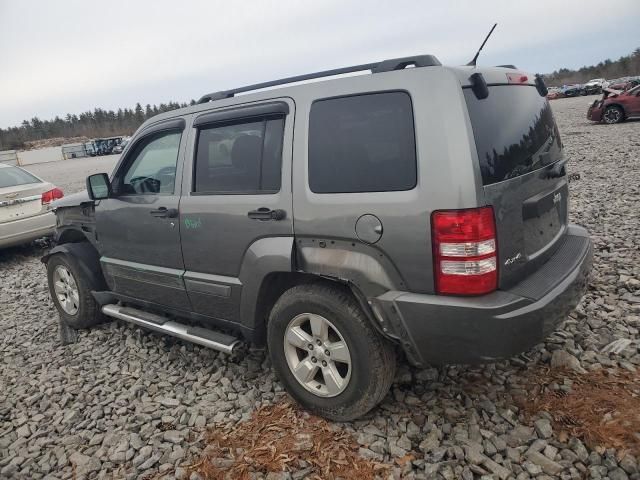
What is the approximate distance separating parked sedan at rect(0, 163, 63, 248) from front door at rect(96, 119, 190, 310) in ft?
11.9

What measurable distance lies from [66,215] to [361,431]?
11.9 ft

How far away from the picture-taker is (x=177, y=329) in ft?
11.6

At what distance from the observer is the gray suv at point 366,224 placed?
2.23m

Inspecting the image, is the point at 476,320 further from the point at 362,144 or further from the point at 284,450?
the point at 284,450

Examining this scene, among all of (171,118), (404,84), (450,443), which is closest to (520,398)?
(450,443)

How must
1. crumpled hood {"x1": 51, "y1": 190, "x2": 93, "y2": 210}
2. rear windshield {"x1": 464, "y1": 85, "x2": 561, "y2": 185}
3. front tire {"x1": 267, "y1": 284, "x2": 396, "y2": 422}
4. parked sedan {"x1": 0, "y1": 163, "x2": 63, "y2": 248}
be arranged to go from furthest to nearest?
parked sedan {"x1": 0, "y1": 163, "x2": 63, "y2": 248}, crumpled hood {"x1": 51, "y1": 190, "x2": 93, "y2": 210}, front tire {"x1": 267, "y1": 284, "x2": 396, "y2": 422}, rear windshield {"x1": 464, "y1": 85, "x2": 561, "y2": 185}

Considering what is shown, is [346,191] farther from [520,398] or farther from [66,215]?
[66,215]

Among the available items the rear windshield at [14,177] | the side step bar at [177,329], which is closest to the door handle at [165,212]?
the side step bar at [177,329]

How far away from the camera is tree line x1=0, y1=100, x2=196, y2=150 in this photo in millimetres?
96375

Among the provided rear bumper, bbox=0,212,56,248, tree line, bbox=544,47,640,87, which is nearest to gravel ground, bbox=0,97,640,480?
rear bumper, bbox=0,212,56,248

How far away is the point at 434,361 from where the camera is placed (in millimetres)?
2416

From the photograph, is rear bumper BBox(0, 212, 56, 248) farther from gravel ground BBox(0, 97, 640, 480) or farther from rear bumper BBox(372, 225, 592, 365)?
rear bumper BBox(372, 225, 592, 365)

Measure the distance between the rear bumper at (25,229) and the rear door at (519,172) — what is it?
23.6 ft

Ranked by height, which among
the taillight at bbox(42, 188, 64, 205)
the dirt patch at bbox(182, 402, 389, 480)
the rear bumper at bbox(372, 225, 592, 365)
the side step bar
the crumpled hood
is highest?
the crumpled hood
